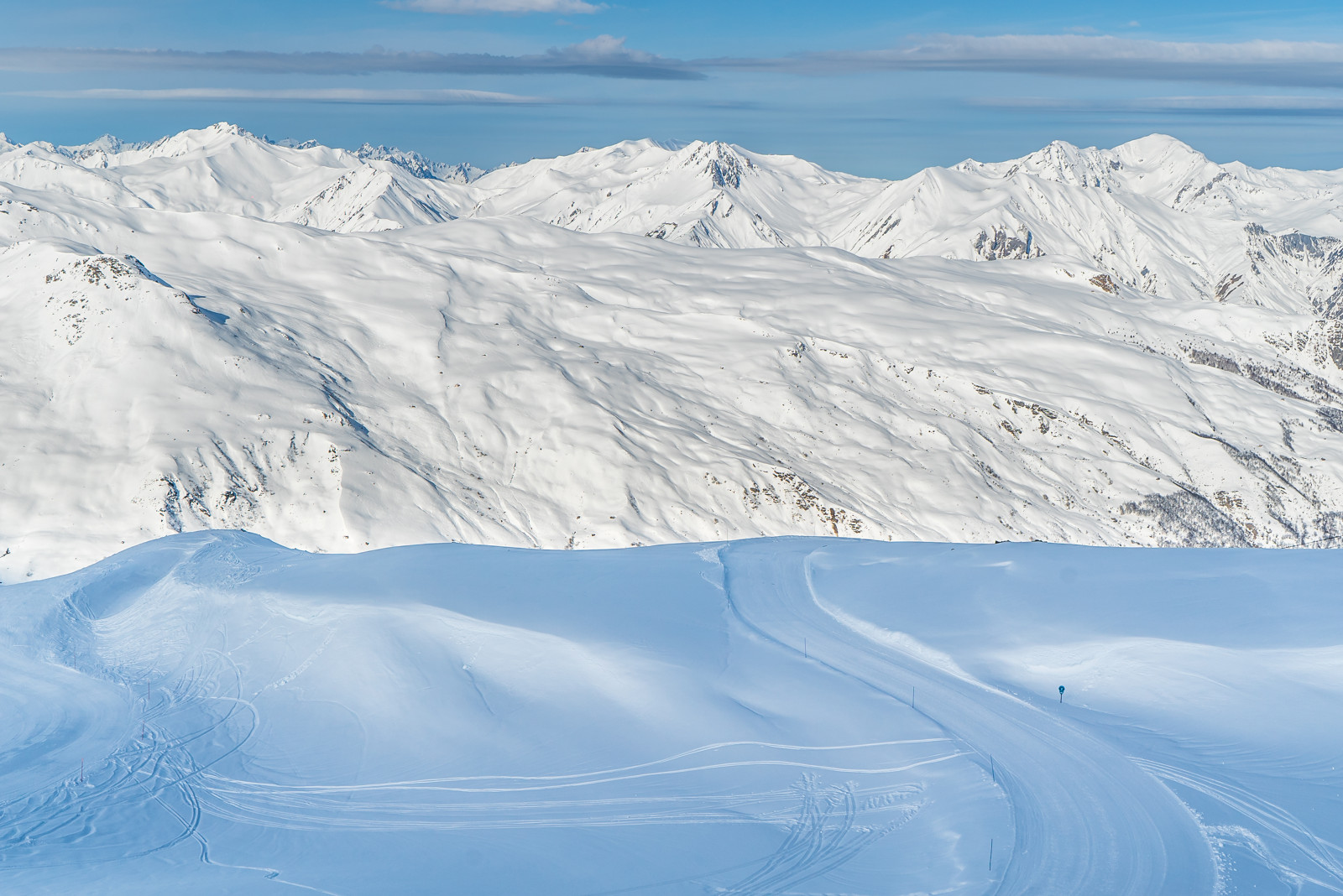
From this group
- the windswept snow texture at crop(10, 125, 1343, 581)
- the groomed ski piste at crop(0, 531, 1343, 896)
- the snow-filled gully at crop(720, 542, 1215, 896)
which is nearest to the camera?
the snow-filled gully at crop(720, 542, 1215, 896)

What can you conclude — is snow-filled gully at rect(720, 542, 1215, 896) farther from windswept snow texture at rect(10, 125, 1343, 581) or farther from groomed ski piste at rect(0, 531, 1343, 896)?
windswept snow texture at rect(10, 125, 1343, 581)

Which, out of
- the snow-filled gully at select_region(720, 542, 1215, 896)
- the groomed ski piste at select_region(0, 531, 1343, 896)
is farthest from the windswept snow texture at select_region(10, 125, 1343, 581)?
the snow-filled gully at select_region(720, 542, 1215, 896)

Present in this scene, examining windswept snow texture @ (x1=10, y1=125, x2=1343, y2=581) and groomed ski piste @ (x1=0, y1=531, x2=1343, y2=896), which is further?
windswept snow texture @ (x1=10, y1=125, x2=1343, y2=581)

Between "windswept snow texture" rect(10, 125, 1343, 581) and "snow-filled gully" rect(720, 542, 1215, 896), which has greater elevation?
"windswept snow texture" rect(10, 125, 1343, 581)

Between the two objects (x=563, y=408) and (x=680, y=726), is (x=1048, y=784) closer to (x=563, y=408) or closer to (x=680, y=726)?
(x=680, y=726)

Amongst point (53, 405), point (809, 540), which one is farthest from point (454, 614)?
point (53, 405)

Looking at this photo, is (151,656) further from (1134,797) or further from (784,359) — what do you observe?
(784,359)

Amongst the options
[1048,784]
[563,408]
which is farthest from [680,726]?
[563,408]
